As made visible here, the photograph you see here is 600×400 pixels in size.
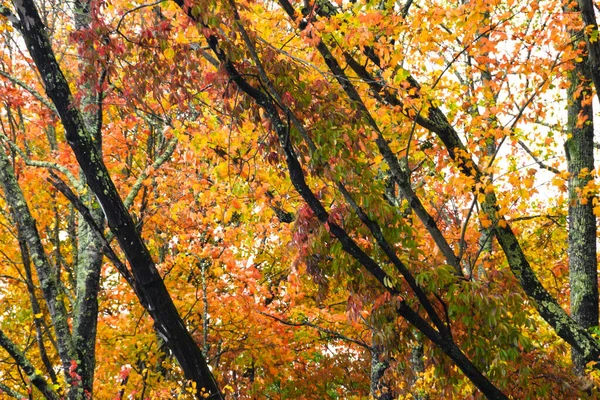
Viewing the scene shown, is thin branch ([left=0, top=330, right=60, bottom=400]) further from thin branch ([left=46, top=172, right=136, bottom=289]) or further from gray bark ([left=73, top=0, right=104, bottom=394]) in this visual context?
thin branch ([left=46, top=172, right=136, bottom=289])

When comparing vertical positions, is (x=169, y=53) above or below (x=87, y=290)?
above

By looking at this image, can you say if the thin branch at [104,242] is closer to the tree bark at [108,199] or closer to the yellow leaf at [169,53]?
the tree bark at [108,199]

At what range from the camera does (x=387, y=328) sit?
473 centimetres

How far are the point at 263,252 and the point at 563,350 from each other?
9.99 metres

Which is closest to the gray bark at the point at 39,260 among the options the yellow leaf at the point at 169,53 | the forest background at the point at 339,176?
the forest background at the point at 339,176

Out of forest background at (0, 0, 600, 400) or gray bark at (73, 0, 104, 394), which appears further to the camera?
gray bark at (73, 0, 104, 394)

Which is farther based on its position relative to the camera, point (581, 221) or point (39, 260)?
point (581, 221)

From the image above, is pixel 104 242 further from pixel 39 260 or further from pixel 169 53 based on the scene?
pixel 39 260

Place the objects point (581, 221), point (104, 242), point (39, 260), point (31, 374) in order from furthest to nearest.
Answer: point (581, 221)
point (39, 260)
point (31, 374)
point (104, 242)

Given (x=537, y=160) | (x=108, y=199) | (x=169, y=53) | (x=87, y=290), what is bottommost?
(x=108, y=199)

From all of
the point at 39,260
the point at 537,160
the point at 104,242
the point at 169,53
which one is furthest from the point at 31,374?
the point at 537,160

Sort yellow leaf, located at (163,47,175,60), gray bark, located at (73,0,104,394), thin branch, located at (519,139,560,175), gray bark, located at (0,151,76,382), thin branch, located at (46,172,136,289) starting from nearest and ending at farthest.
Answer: thin branch, located at (46,172,136,289)
yellow leaf, located at (163,47,175,60)
gray bark, located at (0,151,76,382)
gray bark, located at (73,0,104,394)
thin branch, located at (519,139,560,175)

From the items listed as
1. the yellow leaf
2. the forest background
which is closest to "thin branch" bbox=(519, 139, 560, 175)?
the forest background

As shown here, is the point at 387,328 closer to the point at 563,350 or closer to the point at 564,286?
the point at 563,350
